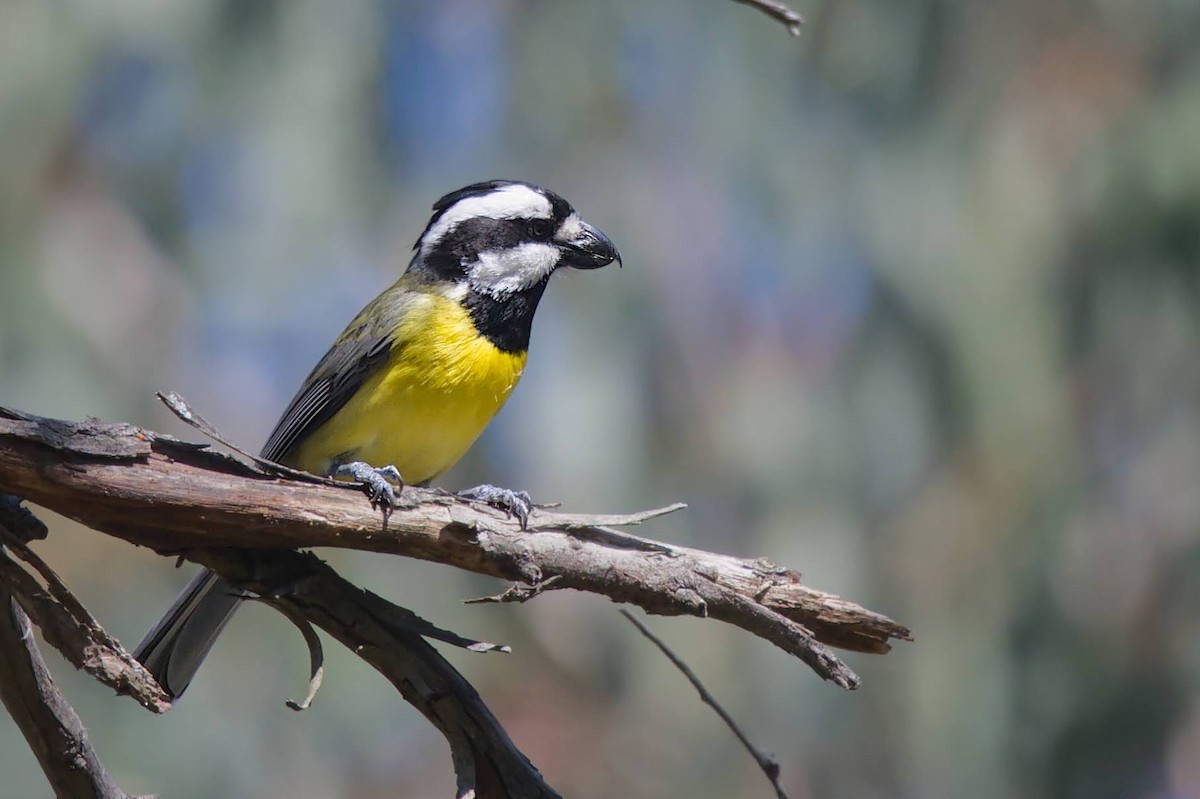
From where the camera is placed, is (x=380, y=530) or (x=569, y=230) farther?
(x=569, y=230)

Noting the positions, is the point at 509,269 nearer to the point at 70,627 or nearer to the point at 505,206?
the point at 505,206

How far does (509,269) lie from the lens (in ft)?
13.1

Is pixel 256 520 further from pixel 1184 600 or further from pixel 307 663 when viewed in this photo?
pixel 1184 600

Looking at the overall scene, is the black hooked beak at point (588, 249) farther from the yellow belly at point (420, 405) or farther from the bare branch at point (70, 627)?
the bare branch at point (70, 627)

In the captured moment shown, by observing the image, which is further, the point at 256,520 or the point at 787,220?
the point at 787,220

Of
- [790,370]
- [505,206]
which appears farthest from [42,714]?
[790,370]

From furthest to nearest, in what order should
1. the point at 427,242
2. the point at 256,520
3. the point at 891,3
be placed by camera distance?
the point at 891,3
the point at 427,242
the point at 256,520

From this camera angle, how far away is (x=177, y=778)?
6.05 meters

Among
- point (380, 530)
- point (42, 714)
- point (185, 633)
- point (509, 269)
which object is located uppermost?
point (509, 269)

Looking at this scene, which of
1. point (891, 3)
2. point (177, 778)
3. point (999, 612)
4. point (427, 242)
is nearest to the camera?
point (427, 242)

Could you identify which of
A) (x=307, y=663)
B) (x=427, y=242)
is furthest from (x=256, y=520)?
(x=307, y=663)

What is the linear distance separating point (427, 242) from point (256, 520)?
74.6 inches

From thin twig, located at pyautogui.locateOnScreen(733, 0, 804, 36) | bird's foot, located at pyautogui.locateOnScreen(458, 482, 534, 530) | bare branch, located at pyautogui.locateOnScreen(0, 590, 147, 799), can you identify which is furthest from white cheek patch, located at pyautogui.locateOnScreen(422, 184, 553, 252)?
bare branch, located at pyautogui.locateOnScreen(0, 590, 147, 799)

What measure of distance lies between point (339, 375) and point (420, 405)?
10.8 inches
